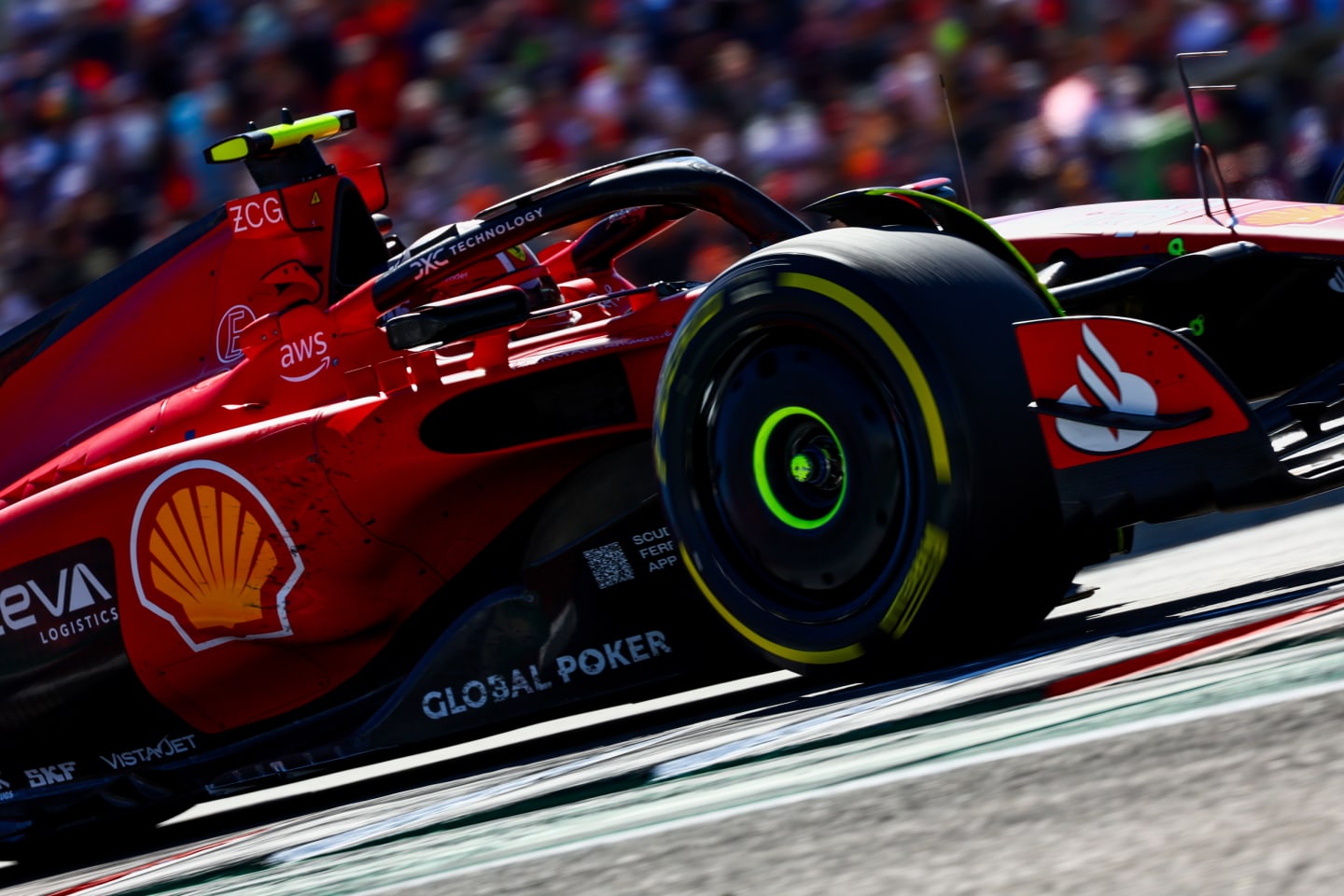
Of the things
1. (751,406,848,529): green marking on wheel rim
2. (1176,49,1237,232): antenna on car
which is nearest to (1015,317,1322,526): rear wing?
(751,406,848,529): green marking on wheel rim

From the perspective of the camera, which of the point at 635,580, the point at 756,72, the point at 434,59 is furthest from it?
the point at 434,59

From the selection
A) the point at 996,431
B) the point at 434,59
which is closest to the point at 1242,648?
the point at 996,431

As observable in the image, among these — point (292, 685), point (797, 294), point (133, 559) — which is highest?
point (797, 294)

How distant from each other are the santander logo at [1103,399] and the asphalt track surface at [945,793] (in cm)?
39

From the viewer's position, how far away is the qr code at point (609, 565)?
14.5 feet

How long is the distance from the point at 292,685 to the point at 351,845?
1.60 m

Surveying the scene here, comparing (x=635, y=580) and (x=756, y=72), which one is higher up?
(x=756, y=72)

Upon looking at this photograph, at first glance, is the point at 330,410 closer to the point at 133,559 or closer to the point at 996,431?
the point at 133,559

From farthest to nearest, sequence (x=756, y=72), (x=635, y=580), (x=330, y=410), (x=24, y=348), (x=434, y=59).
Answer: (x=434, y=59)
(x=756, y=72)
(x=24, y=348)
(x=330, y=410)
(x=635, y=580)

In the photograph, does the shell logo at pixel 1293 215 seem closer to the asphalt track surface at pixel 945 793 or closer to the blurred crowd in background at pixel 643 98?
the asphalt track surface at pixel 945 793

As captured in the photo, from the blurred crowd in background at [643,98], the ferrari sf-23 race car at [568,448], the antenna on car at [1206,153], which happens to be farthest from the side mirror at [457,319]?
the blurred crowd in background at [643,98]

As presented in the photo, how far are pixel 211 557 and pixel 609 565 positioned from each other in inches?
44.7

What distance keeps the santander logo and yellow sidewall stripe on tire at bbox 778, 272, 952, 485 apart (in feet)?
0.85

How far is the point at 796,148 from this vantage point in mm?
8758
